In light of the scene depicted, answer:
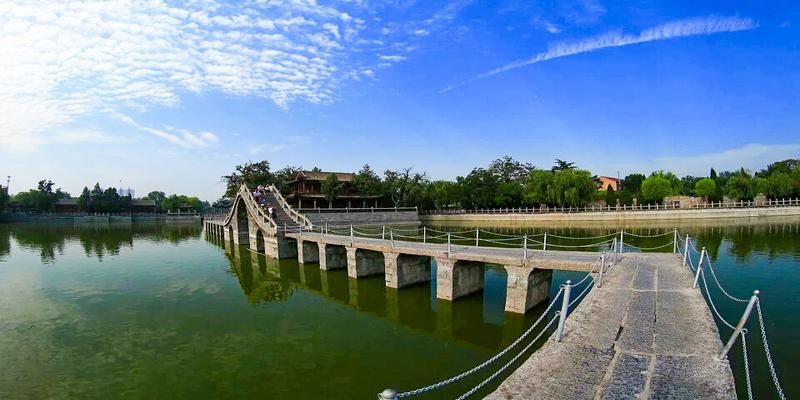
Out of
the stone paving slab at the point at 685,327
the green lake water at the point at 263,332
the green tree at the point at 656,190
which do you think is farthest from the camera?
the green tree at the point at 656,190

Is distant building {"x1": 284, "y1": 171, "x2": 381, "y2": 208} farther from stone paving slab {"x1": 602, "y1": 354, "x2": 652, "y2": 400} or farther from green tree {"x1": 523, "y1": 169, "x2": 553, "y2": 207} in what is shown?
stone paving slab {"x1": 602, "y1": 354, "x2": 652, "y2": 400}

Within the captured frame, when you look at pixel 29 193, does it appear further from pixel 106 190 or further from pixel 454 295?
pixel 454 295

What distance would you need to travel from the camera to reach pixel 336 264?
87.6 ft

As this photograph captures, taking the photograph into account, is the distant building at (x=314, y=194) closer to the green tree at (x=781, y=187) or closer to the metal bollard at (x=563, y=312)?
the metal bollard at (x=563, y=312)

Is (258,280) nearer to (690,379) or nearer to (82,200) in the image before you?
(690,379)

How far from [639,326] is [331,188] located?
60.8m

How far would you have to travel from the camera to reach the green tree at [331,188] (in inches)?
2598

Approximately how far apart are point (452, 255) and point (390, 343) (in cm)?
489

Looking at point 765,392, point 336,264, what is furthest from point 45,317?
point 765,392

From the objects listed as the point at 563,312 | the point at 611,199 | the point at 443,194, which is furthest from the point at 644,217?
the point at 563,312

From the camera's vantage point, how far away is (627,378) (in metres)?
5.50

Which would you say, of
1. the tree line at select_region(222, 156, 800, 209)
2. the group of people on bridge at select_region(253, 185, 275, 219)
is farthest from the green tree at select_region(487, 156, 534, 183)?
the group of people on bridge at select_region(253, 185, 275, 219)

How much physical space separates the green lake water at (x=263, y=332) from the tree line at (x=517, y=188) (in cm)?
4404

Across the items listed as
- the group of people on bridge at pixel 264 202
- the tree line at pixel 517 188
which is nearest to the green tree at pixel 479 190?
the tree line at pixel 517 188
